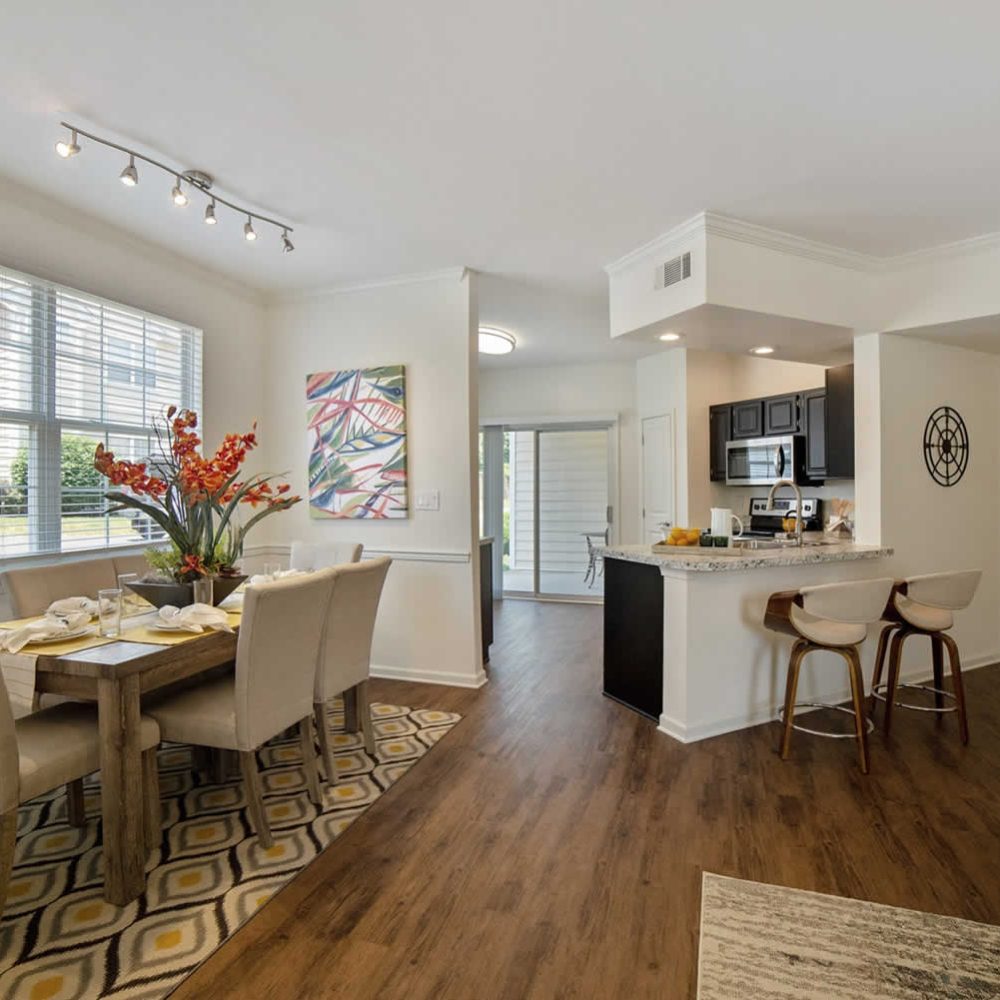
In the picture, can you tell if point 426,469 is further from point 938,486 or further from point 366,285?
point 938,486

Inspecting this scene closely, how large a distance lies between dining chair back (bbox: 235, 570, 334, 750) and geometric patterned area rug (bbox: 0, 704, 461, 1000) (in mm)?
394

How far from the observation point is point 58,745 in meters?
1.90

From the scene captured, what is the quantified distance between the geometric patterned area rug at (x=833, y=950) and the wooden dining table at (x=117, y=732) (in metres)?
1.70

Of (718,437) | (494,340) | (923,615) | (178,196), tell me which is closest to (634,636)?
(923,615)

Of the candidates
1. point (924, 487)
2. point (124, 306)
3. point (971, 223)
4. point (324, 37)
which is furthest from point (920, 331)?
point (124, 306)

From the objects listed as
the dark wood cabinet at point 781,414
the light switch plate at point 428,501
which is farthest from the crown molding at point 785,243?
the light switch plate at point 428,501

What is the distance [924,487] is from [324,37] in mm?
4182

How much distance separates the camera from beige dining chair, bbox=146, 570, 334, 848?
2.09 m

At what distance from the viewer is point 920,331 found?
12.4 ft

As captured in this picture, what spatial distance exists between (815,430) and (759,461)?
0.54m

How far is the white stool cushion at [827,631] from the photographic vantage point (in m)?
2.86

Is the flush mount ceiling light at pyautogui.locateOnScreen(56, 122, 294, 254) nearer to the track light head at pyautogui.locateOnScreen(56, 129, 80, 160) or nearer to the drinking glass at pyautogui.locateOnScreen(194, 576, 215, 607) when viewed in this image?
the track light head at pyautogui.locateOnScreen(56, 129, 80, 160)

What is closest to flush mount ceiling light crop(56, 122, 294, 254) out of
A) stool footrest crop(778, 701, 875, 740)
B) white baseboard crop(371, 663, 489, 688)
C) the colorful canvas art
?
the colorful canvas art

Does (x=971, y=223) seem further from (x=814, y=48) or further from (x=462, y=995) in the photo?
(x=462, y=995)
